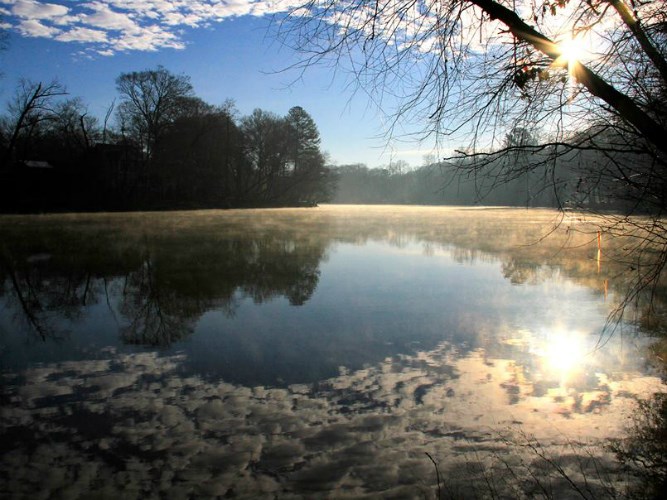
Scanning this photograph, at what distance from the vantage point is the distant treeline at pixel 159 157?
1629 inches

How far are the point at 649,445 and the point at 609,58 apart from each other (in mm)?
2979

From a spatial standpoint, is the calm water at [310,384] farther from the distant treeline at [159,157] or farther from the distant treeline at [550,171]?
the distant treeline at [159,157]

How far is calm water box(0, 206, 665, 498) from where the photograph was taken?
3211 mm

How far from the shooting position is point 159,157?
51094 millimetres

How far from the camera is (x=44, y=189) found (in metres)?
41.4

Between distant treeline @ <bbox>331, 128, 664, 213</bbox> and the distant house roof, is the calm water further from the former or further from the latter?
the distant house roof

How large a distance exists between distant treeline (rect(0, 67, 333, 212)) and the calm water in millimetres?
35427

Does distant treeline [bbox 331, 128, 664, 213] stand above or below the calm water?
above

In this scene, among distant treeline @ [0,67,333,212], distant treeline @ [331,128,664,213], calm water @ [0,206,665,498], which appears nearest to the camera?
calm water @ [0,206,665,498]

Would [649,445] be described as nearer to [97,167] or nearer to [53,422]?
[53,422]

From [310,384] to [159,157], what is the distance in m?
51.1

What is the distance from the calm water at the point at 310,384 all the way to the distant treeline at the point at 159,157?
116ft

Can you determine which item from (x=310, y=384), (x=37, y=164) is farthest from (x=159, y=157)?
(x=310, y=384)

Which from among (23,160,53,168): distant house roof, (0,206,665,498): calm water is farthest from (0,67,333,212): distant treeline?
(0,206,665,498): calm water
